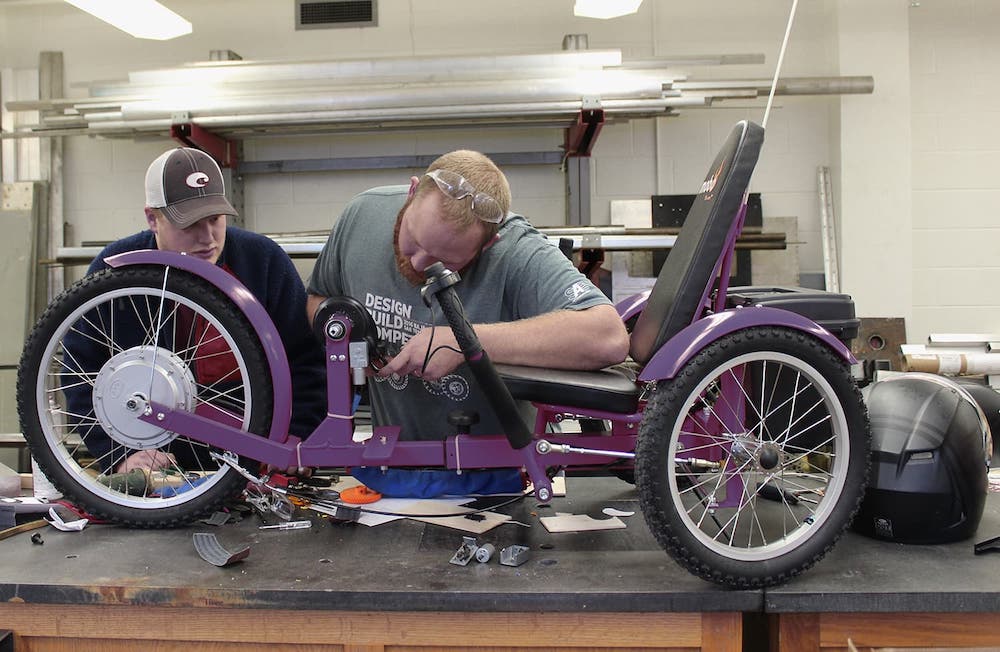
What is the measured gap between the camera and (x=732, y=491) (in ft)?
4.14

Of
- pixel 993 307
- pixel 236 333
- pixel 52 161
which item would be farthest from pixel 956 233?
pixel 52 161

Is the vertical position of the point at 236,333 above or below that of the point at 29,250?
below

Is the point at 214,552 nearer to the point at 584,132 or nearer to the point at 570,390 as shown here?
the point at 570,390

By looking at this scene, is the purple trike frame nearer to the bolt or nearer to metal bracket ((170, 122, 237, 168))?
the bolt

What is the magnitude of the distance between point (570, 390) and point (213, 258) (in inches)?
34.9

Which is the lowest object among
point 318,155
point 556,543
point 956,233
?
point 556,543

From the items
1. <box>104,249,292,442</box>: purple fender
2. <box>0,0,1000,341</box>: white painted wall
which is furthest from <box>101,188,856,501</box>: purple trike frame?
<box>0,0,1000,341</box>: white painted wall

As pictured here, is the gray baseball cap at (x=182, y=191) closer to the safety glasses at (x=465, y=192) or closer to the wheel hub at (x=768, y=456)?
the safety glasses at (x=465, y=192)

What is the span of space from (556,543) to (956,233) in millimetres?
3260

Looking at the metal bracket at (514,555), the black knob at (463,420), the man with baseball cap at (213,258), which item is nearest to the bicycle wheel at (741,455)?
Answer: the metal bracket at (514,555)

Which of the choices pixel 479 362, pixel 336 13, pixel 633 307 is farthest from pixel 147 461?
pixel 336 13

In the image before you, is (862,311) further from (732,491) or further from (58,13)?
(58,13)

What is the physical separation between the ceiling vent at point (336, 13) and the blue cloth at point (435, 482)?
2860mm

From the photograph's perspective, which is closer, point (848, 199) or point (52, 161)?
point (848, 199)
